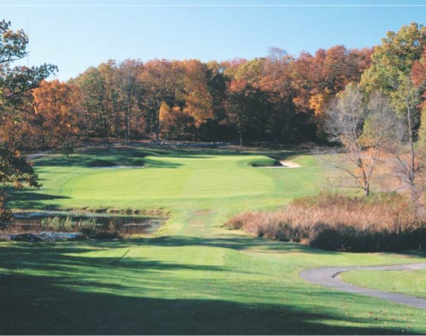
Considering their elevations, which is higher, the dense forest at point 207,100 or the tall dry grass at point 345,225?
the dense forest at point 207,100

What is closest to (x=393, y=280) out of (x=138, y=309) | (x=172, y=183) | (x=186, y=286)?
(x=186, y=286)

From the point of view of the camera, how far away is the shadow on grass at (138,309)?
9656 millimetres

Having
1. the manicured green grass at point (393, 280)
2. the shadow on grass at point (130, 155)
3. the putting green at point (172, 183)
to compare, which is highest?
the shadow on grass at point (130, 155)

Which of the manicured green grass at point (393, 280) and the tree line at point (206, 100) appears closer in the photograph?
the manicured green grass at point (393, 280)

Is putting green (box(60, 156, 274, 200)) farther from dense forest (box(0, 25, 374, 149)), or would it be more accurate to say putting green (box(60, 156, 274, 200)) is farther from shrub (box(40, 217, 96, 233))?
dense forest (box(0, 25, 374, 149))

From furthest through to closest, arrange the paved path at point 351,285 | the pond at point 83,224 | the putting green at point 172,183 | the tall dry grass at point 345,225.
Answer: the putting green at point 172,183 → the pond at point 83,224 → the tall dry grass at point 345,225 → the paved path at point 351,285

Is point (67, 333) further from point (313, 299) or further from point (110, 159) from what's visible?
point (110, 159)

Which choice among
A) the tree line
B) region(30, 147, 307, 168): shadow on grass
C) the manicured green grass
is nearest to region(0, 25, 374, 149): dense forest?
Result: the tree line

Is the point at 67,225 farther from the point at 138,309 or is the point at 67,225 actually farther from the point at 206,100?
the point at 206,100

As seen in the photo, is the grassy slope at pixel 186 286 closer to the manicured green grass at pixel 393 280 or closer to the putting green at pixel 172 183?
the manicured green grass at pixel 393 280

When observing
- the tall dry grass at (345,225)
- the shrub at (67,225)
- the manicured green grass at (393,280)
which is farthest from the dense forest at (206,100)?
the manicured green grass at (393,280)

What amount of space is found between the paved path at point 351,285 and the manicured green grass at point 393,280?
0.56 m

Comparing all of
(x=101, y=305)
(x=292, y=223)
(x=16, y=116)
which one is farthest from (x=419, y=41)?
(x=101, y=305)

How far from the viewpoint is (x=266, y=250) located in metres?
28.4
